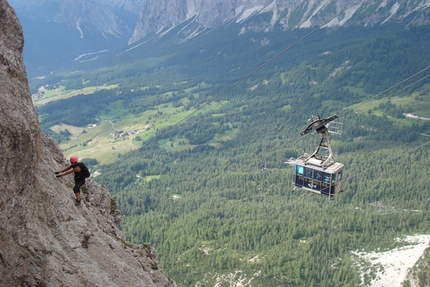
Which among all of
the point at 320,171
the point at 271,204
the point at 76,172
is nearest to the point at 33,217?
the point at 76,172

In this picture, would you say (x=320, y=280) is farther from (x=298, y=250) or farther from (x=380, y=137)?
(x=380, y=137)

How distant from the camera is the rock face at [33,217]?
15.7m

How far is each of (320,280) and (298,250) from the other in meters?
10.7

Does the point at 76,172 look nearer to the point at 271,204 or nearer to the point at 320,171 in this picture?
the point at 320,171

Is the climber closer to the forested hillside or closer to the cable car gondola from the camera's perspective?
the cable car gondola

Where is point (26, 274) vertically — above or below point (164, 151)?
above

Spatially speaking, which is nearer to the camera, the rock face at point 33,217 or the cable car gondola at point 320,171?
the rock face at point 33,217

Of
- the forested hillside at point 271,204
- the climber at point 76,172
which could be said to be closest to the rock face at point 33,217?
the climber at point 76,172

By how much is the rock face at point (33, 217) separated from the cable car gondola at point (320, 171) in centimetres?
1444

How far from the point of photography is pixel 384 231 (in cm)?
9819

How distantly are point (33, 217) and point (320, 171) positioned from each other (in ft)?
68.0

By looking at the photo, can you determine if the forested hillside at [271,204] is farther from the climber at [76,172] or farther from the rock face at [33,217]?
the rock face at [33,217]

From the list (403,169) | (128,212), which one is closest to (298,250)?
(128,212)

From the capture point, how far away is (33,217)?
17156mm
